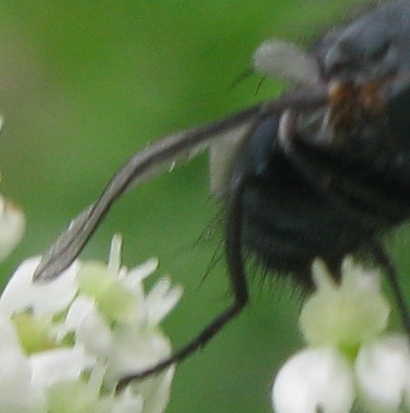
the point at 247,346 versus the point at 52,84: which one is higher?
the point at 52,84

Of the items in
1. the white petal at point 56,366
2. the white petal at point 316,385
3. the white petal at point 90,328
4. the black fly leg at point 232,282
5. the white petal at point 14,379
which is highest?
the white petal at point 14,379

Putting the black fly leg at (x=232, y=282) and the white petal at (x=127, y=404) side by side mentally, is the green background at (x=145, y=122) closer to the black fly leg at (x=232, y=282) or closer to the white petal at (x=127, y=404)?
the black fly leg at (x=232, y=282)

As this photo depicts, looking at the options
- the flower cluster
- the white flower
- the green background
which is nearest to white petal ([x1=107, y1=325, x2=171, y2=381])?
the white flower

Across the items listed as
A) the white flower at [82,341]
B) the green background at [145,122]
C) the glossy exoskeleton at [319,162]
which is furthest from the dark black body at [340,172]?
the green background at [145,122]

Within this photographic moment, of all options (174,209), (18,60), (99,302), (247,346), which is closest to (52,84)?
(18,60)

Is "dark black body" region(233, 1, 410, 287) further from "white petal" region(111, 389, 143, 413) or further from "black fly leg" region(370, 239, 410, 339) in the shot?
"white petal" region(111, 389, 143, 413)

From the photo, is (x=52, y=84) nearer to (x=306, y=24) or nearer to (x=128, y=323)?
(x=306, y=24)
